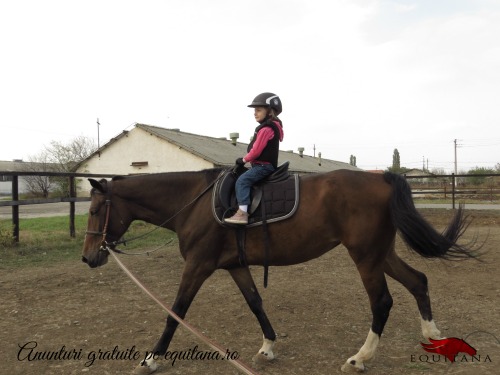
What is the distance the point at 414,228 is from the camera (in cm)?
383

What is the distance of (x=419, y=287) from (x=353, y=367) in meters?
1.27

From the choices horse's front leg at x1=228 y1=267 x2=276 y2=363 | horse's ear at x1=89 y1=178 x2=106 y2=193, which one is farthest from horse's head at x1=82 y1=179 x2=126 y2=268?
horse's front leg at x1=228 y1=267 x2=276 y2=363

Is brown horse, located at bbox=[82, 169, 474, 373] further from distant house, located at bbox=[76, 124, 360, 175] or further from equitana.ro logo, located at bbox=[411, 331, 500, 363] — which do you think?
distant house, located at bbox=[76, 124, 360, 175]

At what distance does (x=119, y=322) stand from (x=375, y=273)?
333cm

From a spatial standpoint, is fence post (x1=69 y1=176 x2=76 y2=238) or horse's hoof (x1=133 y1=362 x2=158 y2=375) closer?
horse's hoof (x1=133 y1=362 x2=158 y2=375)

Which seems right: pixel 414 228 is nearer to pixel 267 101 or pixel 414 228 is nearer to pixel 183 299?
pixel 267 101

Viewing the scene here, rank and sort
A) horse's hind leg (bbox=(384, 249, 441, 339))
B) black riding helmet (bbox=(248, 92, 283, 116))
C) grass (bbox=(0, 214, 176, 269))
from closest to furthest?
horse's hind leg (bbox=(384, 249, 441, 339)) → black riding helmet (bbox=(248, 92, 283, 116)) → grass (bbox=(0, 214, 176, 269))

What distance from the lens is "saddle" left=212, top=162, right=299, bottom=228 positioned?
3965 mm

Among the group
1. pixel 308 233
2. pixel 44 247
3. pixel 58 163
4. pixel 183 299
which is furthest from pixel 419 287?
pixel 58 163

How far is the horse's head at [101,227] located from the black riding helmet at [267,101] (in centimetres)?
199

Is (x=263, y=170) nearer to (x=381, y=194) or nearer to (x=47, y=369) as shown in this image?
(x=381, y=194)

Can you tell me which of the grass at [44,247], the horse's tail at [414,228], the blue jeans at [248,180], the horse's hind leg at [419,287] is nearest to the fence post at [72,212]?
the grass at [44,247]

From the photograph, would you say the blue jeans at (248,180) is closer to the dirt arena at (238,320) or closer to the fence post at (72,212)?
the dirt arena at (238,320)

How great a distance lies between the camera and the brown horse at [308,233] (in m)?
3.79
